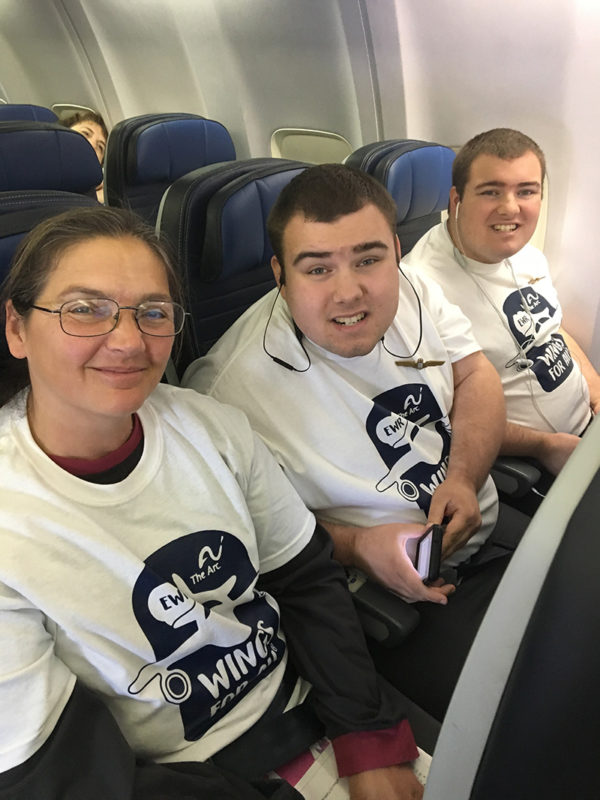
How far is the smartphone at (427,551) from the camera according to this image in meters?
1.26

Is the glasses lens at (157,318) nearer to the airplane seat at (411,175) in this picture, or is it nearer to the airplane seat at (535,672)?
the airplane seat at (535,672)

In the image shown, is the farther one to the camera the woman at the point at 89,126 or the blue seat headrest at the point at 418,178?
the woman at the point at 89,126

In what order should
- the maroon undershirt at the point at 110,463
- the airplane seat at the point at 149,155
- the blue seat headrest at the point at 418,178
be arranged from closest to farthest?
the maroon undershirt at the point at 110,463 → the blue seat headrest at the point at 418,178 → the airplane seat at the point at 149,155

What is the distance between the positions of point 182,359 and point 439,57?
2245mm

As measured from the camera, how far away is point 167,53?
460cm

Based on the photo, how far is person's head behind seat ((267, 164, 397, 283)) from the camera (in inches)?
51.1

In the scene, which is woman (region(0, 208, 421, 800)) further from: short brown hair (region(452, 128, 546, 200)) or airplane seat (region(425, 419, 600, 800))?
short brown hair (region(452, 128, 546, 200))

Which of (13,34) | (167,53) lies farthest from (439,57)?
(13,34)

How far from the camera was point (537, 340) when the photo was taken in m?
2.10

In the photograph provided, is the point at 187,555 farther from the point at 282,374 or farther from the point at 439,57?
the point at 439,57

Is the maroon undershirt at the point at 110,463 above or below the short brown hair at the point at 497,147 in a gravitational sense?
below

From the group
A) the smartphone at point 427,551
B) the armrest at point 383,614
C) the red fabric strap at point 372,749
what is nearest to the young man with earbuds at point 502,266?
the smartphone at point 427,551

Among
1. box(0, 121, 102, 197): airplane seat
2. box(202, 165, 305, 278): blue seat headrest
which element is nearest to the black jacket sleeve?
box(202, 165, 305, 278): blue seat headrest

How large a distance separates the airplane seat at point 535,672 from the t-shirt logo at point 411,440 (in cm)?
83
